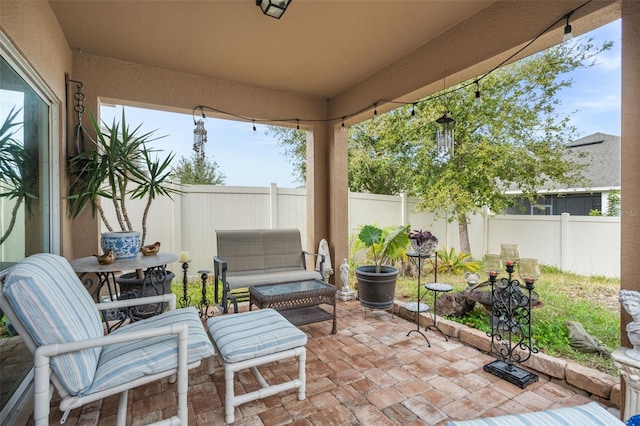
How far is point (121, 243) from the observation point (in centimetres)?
247

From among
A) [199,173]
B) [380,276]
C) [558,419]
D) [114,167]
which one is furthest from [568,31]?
[199,173]

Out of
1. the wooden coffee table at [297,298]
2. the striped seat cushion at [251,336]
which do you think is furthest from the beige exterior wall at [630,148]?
the wooden coffee table at [297,298]

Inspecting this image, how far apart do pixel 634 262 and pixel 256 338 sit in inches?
89.0

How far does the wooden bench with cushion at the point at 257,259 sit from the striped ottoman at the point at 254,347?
121 centimetres

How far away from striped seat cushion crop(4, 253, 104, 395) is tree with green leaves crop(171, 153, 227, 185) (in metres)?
8.64

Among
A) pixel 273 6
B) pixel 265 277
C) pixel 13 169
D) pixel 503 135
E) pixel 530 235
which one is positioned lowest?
pixel 265 277

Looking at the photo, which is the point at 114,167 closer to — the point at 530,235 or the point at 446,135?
the point at 446,135

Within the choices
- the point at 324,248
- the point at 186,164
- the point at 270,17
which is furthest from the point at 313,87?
the point at 186,164

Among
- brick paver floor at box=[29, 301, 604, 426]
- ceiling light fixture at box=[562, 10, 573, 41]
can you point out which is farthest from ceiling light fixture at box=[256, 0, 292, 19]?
brick paver floor at box=[29, 301, 604, 426]

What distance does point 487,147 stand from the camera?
5.09m

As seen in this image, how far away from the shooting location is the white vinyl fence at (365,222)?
14.8ft

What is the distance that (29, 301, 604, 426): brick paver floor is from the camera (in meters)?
1.78

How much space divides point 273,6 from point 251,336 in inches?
91.7

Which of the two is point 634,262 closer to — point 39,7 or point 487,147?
point 487,147
